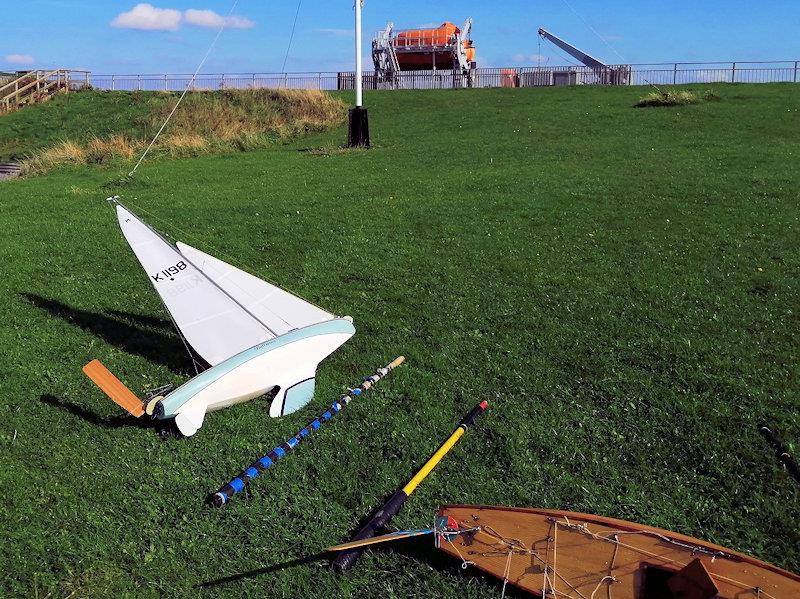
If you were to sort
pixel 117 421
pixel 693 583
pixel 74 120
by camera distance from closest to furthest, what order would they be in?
pixel 693 583, pixel 117 421, pixel 74 120

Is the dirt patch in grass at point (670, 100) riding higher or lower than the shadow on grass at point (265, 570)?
higher

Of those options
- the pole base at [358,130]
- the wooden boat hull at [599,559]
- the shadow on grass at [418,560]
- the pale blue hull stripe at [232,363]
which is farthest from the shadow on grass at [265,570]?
the pole base at [358,130]

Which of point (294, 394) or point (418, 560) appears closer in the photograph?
point (418, 560)

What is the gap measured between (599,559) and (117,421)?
14.2 ft

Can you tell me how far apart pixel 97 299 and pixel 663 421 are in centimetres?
Result: 728

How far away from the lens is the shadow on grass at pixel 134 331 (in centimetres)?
759

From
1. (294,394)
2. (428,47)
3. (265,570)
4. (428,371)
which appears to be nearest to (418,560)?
(265,570)

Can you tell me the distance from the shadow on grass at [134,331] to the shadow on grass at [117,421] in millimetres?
1022

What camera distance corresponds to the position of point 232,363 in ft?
18.7

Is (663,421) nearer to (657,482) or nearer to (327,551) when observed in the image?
(657,482)

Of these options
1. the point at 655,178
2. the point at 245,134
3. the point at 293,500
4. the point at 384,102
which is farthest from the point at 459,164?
the point at 384,102

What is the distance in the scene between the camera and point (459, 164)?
59.9 feet

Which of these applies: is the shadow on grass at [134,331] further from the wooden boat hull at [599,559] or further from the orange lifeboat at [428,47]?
the orange lifeboat at [428,47]

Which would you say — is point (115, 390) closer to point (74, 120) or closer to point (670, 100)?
point (670, 100)
